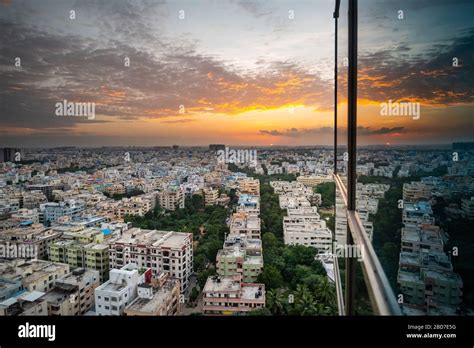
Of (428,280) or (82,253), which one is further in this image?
(82,253)

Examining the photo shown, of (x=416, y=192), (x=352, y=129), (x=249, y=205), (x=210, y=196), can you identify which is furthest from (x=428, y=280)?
(x=210, y=196)

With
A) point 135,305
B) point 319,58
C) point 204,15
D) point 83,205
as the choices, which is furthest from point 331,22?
point 83,205

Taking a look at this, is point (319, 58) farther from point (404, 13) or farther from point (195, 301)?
point (195, 301)

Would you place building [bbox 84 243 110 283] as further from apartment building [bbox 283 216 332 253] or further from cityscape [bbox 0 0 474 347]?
apartment building [bbox 283 216 332 253]

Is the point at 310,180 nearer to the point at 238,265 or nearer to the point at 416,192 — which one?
the point at 238,265

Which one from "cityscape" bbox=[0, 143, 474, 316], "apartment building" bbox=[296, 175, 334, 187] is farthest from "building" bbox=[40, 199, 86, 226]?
"apartment building" bbox=[296, 175, 334, 187]

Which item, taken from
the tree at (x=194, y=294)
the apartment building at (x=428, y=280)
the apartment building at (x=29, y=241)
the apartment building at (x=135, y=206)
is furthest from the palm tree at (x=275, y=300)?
the apartment building at (x=29, y=241)
